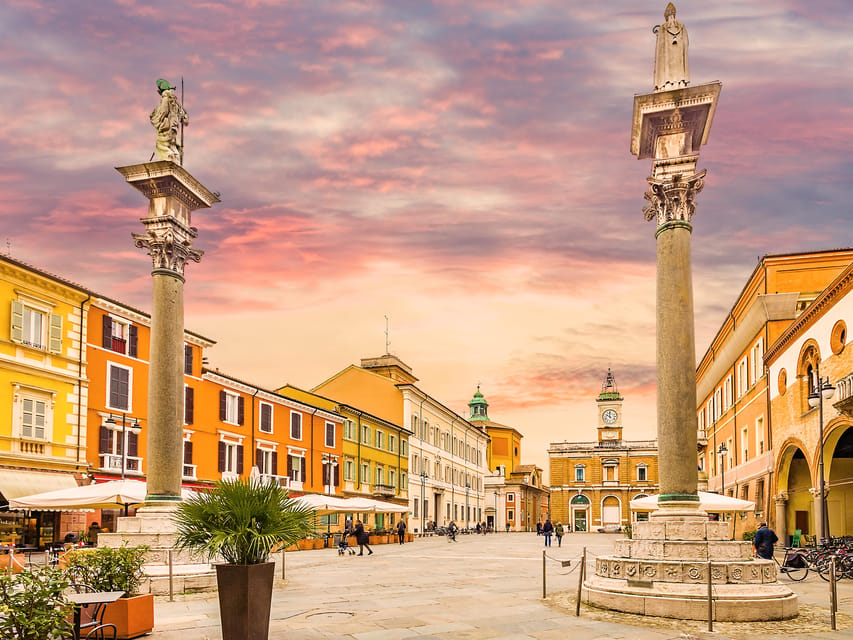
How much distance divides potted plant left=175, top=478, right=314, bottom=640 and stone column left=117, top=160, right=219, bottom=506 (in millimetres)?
8255

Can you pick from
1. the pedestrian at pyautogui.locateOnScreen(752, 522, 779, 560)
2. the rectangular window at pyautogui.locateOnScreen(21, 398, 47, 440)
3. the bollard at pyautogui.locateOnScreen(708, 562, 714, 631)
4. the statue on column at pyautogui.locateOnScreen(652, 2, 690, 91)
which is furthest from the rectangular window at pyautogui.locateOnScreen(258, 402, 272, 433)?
the bollard at pyautogui.locateOnScreen(708, 562, 714, 631)

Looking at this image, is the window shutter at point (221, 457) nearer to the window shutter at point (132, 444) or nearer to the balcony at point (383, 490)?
the window shutter at point (132, 444)

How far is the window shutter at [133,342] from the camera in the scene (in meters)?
35.8

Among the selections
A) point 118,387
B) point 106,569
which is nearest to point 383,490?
point 118,387

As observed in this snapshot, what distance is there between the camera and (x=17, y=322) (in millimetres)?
29547

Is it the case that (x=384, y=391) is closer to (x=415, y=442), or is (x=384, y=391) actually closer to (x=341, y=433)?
(x=415, y=442)

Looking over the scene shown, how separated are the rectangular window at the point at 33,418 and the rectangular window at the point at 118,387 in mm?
3713

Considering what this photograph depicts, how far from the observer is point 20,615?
7379 millimetres

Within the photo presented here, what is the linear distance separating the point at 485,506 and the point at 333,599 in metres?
83.6

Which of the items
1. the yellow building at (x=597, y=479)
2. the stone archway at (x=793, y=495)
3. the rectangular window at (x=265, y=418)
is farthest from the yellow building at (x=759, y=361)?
the yellow building at (x=597, y=479)

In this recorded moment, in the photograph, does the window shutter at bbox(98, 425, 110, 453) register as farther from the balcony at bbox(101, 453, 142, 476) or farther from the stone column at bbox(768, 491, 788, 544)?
the stone column at bbox(768, 491, 788, 544)

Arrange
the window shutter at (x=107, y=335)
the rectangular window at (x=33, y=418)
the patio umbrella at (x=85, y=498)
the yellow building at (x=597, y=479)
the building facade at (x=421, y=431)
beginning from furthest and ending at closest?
the yellow building at (x=597, y=479), the building facade at (x=421, y=431), the window shutter at (x=107, y=335), the rectangular window at (x=33, y=418), the patio umbrella at (x=85, y=498)

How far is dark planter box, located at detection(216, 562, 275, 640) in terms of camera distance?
31.1 feet

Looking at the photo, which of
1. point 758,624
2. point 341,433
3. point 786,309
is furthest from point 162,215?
point 341,433
